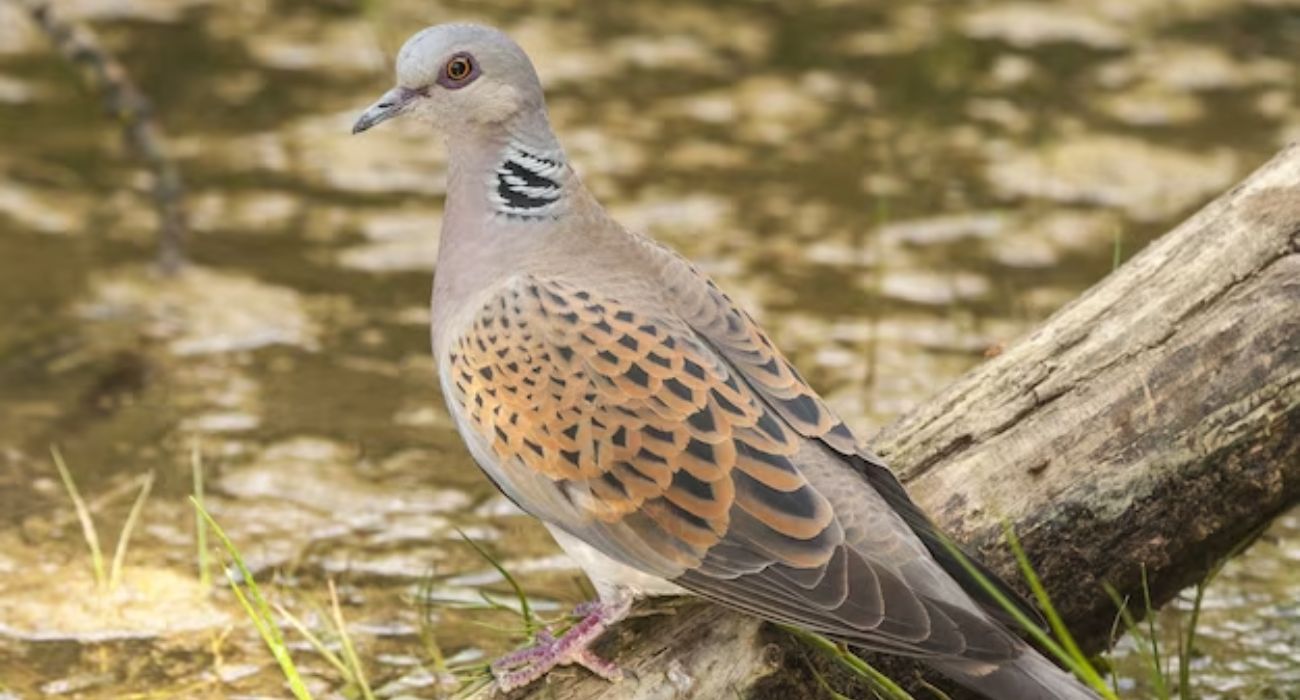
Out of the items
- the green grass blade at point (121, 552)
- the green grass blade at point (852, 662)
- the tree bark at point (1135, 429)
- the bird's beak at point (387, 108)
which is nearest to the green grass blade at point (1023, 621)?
the green grass blade at point (852, 662)

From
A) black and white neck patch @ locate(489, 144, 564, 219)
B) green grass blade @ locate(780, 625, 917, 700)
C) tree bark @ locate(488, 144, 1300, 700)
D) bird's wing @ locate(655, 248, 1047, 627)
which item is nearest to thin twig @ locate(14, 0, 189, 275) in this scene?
black and white neck patch @ locate(489, 144, 564, 219)

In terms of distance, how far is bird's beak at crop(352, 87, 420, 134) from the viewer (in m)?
4.14

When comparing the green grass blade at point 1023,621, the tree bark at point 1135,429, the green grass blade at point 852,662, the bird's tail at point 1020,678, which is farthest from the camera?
the tree bark at point 1135,429

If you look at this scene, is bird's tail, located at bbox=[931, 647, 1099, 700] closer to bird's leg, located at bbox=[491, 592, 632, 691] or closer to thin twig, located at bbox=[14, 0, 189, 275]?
bird's leg, located at bbox=[491, 592, 632, 691]

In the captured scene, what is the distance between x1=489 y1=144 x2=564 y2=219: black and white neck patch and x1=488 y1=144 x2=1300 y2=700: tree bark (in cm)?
79

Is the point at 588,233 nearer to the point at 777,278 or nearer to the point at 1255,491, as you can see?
the point at 1255,491

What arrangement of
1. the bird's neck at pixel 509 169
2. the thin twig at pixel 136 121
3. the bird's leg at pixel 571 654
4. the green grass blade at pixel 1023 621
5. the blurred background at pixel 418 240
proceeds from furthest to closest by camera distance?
the thin twig at pixel 136 121
the blurred background at pixel 418 240
the bird's neck at pixel 509 169
the bird's leg at pixel 571 654
the green grass blade at pixel 1023 621

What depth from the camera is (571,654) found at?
375 centimetres

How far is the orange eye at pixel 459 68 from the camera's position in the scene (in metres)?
4.16

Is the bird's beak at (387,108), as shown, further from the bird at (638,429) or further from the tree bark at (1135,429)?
the tree bark at (1135,429)

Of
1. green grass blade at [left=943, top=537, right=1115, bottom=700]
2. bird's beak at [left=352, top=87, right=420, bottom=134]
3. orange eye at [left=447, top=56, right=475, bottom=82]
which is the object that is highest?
orange eye at [left=447, top=56, right=475, bottom=82]

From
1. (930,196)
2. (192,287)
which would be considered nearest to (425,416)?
(192,287)

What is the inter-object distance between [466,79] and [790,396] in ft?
2.99

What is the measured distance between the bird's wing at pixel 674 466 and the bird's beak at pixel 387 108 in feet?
1.57
